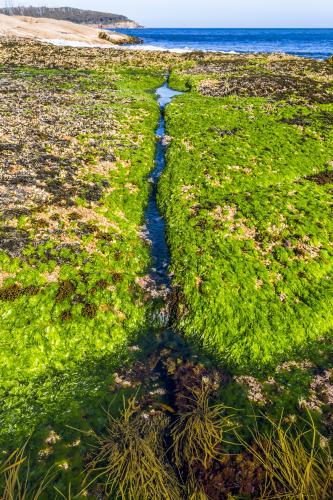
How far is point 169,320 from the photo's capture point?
1656cm

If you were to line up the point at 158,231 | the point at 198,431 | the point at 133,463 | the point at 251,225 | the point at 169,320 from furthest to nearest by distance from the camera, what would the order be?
1. the point at 158,231
2. the point at 251,225
3. the point at 169,320
4. the point at 198,431
5. the point at 133,463

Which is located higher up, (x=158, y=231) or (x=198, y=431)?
(x=158, y=231)

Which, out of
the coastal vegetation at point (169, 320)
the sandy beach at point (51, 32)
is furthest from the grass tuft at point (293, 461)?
the sandy beach at point (51, 32)

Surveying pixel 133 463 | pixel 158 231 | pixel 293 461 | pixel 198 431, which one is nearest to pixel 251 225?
pixel 158 231

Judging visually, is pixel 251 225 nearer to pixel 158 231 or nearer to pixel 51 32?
pixel 158 231

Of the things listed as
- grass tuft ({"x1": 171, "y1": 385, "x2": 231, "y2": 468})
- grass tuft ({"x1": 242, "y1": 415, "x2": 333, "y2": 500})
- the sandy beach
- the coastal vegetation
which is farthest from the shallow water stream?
the sandy beach

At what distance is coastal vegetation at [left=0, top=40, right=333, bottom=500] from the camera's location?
10.9 meters

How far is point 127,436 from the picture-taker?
11320 mm

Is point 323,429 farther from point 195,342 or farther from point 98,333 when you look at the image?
point 98,333

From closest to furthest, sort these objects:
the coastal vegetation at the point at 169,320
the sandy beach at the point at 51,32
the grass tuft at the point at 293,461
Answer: the grass tuft at the point at 293,461
the coastal vegetation at the point at 169,320
the sandy beach at the point at 51,32

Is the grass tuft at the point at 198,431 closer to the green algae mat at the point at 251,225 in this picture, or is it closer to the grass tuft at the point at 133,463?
the grass tuft at the point at 133,463

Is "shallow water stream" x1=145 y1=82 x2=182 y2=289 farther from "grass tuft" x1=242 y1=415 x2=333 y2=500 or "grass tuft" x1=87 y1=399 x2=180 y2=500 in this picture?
"grass tuft" x1=242 y1=415 x2=333 y2=500

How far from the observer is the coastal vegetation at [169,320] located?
10906mm

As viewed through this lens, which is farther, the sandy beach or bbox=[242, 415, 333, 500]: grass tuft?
the sandy beach
